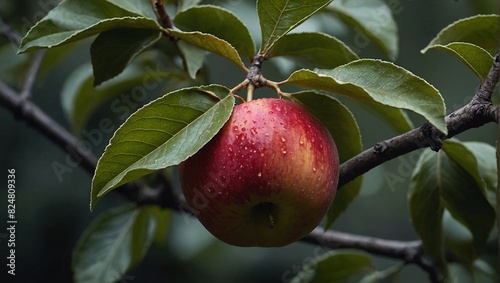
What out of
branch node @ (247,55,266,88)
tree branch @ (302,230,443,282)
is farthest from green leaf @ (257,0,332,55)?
tree branch @ (302,230,443,282)

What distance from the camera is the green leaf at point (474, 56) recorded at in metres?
0.83

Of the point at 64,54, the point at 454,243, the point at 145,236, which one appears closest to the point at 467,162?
the point at 454,243

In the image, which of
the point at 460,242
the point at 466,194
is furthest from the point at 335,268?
the point at 466,194

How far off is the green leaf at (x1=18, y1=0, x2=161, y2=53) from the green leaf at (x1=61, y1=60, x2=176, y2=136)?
1.12 ft

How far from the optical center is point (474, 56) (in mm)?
841

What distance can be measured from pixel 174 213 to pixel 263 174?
1.14 metres

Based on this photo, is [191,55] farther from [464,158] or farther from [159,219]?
[159,219]

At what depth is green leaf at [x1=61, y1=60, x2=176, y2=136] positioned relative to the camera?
4.62 feet

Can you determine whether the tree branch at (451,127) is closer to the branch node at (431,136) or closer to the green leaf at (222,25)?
the branch node at (431,136)

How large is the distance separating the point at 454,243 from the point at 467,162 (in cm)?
29

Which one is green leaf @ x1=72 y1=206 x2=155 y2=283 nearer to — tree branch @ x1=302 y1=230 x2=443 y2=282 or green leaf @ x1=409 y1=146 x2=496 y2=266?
tree branch @ x1=302 y1=230 x2=443 y2=282

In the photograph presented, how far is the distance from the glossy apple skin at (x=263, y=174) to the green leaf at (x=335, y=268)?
0.43 meters

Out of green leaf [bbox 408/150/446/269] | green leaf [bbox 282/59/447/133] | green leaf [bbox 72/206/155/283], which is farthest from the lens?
green leaf [bbox 72/206/155/283]

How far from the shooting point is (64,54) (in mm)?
1515
